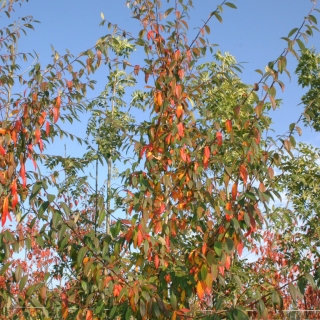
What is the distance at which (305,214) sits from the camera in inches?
187

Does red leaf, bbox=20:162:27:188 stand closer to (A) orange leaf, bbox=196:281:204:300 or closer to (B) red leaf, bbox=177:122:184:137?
(B) red leaf, bbox=177:122:184:137

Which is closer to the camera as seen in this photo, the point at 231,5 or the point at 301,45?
the point at 301,45

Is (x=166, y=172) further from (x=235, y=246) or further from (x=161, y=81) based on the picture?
(x=235, y=246)

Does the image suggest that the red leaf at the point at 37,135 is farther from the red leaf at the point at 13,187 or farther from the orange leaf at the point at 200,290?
the orange leaf at the point at 200,290

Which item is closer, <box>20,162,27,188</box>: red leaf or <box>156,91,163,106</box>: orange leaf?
<box>20,162,27,188</box>: red leaf

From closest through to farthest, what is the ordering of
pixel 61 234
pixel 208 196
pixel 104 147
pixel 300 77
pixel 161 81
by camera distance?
pixel 61 234, pixel 208 196, pixel 161 81, pixel 104 147, pixel 300 77

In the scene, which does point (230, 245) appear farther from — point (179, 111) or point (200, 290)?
point (179, 111)

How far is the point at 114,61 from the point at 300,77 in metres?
3.69

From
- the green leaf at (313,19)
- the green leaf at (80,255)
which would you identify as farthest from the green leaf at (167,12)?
the green leaf at (80,255)

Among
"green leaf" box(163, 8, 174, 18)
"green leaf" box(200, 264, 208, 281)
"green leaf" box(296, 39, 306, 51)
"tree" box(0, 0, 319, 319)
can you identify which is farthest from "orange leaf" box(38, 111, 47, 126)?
"green leaf" box(296, 39, 306, 51)

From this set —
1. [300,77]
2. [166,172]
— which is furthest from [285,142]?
[300,77]

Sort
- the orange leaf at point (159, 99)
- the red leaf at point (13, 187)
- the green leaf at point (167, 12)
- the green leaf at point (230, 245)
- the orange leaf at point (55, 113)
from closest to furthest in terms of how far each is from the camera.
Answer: the green leaf at point (230, 245), the red leaf at point (13, 187), the orange leaf at point (55, 113), the orange leaf at point (159, 99), the green leaf at point (167, 12)

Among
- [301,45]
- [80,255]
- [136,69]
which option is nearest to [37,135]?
[80,255]

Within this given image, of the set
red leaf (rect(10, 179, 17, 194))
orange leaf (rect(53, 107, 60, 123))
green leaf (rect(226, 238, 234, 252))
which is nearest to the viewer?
green leaf (rect(226, 238, 234, 252))
